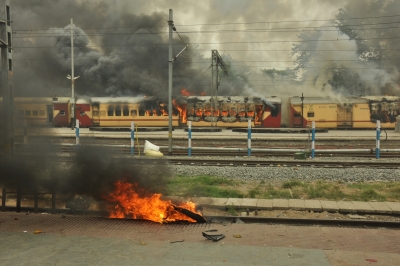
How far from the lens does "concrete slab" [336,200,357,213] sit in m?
8.12

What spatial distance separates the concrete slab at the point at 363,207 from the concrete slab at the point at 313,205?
2.51 ft

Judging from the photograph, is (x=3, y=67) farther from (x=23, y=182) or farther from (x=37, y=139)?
(x=23, y=182)

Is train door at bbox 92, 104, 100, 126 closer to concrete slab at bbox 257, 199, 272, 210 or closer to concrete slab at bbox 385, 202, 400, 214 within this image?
concrete slab at bbox 257, 199, 272, 210

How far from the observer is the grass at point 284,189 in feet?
30.7

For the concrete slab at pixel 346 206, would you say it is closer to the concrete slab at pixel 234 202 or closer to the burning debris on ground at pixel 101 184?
the concrete slab at pixel 234 202

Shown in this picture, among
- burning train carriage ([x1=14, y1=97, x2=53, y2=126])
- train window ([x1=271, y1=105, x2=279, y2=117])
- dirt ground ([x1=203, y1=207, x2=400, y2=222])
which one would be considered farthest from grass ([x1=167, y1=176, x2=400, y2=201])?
train window ([x1=271, y1=105, x2=279, y2=117])

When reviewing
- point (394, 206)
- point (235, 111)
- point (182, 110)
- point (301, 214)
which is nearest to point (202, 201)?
point (301, 214)

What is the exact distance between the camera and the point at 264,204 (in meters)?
8.60

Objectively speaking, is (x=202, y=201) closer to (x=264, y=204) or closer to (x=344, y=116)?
(x=264, y=204)

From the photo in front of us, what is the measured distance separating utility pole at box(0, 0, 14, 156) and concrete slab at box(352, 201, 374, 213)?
293 inches

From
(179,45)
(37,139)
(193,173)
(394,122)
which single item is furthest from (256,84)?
(37,139)

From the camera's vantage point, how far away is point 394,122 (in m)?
34.7

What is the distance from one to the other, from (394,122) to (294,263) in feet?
111

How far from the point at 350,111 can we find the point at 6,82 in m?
32.0
